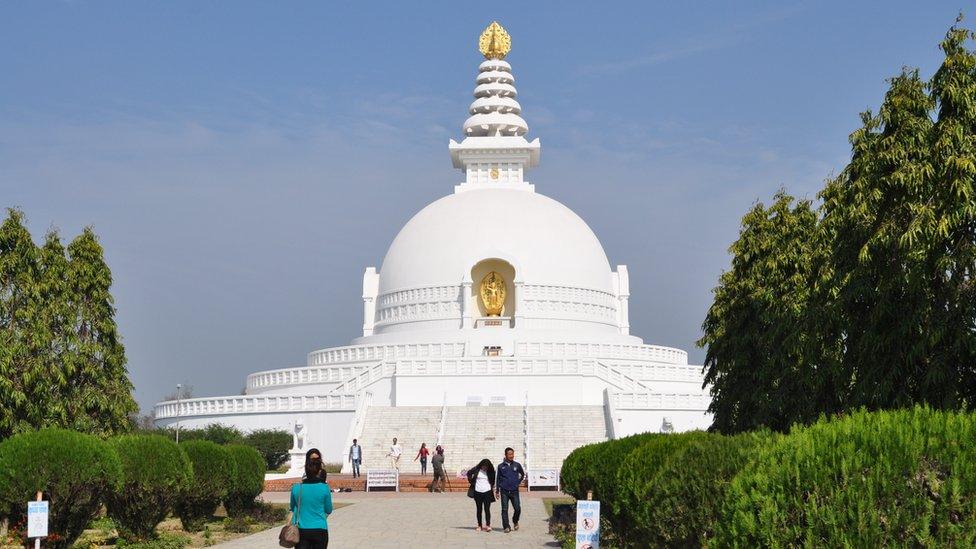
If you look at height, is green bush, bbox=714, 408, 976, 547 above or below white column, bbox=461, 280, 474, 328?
below

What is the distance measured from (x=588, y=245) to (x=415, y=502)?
32476 mm

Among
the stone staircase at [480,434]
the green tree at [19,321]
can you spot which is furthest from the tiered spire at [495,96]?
the green tree at [19,321]

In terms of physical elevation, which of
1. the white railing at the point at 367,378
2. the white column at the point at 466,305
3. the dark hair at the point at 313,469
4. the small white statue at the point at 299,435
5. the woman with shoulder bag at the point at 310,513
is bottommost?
the woman with shoulder bag at the point at 310,513

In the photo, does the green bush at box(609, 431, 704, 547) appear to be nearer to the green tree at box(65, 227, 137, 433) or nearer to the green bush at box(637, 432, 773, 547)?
the green bush at box(637, 432, 773, 547)

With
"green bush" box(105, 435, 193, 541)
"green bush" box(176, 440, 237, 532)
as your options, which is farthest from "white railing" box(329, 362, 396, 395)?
"green bush" box(105, 435, 193, 541)

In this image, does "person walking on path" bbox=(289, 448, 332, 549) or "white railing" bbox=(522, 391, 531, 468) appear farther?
"white railing" bbox=(522, 391, 531, 468)

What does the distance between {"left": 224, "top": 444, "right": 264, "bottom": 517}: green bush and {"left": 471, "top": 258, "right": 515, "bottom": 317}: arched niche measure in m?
33.2

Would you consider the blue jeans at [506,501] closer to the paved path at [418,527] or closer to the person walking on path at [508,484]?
the person walking on path at [508,484]

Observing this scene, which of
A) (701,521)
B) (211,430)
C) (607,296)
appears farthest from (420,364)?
(701,521)

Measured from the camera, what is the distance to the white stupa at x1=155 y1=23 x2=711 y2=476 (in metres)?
37.6

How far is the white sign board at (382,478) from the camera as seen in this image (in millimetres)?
29438

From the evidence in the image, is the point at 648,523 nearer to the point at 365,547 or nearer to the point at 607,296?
the point at 365,547

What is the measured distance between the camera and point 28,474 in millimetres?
14578

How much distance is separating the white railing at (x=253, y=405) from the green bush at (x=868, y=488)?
1264 inches
